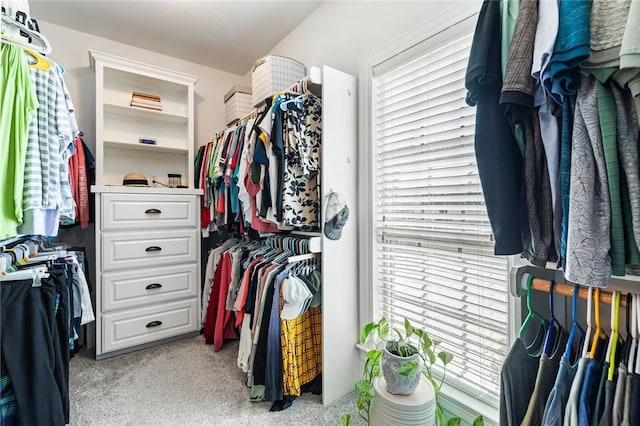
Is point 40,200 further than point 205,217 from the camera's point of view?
No

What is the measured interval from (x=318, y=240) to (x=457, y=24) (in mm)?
1277

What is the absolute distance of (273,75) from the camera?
214 centimetres

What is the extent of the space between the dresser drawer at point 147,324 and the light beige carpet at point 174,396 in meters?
0.14

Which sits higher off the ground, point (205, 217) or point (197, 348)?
point (205, 217)

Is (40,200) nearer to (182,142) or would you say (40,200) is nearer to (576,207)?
(576,207)

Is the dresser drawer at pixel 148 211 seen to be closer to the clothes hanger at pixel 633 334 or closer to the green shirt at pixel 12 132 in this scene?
the green shirt at pixel 12 132

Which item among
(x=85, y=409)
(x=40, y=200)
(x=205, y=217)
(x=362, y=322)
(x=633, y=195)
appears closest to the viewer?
(x=633, y=195)

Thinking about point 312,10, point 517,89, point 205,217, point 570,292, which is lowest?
point 570,292

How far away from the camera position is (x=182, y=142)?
292cm

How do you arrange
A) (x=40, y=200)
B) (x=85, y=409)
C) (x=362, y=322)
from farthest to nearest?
(x=362, y=322) < (x=85, y=409) < (x=40, y=200)

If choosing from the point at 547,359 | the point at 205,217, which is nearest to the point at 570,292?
the point at 547,359

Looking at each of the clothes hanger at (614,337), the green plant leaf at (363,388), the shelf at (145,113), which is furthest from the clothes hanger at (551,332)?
the shelf at (145,113)

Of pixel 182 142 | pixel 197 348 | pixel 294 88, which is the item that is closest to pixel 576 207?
pixel 294 88

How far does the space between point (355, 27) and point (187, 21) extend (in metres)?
1.42
